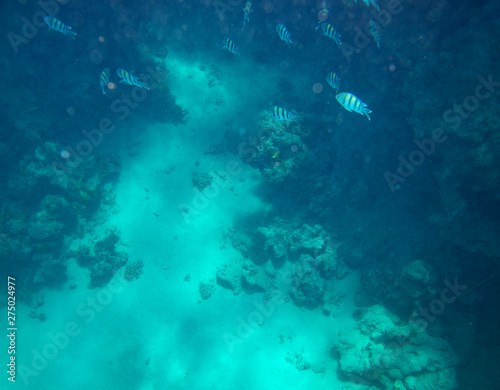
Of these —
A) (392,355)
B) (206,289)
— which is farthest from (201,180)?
(392,355)

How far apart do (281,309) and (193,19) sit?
1369cm

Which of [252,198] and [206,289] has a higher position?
[252,198]

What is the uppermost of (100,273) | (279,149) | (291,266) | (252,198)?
(279,149)

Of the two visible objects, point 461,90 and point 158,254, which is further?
point 158,254

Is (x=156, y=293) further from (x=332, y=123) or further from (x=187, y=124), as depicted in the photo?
(x=332, y=123)

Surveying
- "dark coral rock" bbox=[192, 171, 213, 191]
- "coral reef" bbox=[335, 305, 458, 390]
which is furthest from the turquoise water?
"dark coral rock" bbox=[192, 171, 213, 191]

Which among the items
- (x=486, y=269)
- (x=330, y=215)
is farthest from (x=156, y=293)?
(x=486, y=269)

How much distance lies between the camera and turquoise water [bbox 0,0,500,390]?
22.8ft

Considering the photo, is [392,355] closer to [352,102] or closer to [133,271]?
[352,102]

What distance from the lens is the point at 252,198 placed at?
9828 millimetres

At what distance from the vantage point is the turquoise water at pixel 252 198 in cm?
696

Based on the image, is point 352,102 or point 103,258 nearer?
point 352,102

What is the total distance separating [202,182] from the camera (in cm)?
995

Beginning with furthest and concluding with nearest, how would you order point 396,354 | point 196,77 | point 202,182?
point 196,77, point 202,182, point 396,354
